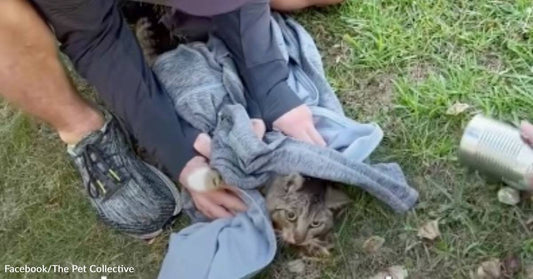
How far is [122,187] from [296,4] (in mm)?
601

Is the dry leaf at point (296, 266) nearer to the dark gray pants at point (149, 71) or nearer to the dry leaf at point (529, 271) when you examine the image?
the dark gray pants at point (149, 71)

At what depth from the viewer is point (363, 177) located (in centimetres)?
182

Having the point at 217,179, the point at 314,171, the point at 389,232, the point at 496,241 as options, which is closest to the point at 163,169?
the point at 217,179

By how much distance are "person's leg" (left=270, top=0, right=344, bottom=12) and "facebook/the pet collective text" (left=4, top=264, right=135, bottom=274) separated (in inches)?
27.3

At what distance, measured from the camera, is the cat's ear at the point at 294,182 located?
1832 millimetres

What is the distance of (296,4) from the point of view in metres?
2.20

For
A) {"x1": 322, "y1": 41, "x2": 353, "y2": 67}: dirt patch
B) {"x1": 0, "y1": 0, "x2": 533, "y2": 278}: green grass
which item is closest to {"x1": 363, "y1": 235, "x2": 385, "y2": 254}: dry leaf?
{"x1": 0, "y1": 0, "x2": 533, "y2": 278}: green grass

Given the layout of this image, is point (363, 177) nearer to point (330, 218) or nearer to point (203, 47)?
point (330, 218)

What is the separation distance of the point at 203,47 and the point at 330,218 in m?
0.50

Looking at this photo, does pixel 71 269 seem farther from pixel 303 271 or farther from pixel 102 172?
pixel 303 271

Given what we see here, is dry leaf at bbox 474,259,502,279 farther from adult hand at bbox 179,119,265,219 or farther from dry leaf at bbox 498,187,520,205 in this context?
adult hand at bbox 179,119,265,219

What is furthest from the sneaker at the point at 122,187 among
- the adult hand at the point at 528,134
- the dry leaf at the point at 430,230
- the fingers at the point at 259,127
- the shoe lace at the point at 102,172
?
the adult hand at the point at 528,134

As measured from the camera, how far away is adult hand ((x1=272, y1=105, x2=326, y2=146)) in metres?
1.90

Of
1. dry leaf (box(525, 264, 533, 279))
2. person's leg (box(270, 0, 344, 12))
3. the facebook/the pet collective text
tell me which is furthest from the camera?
person's leg (box(270, 0, 344, 12))
